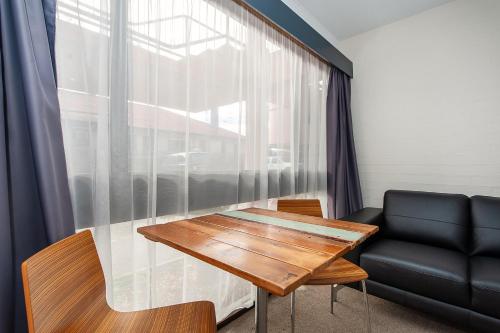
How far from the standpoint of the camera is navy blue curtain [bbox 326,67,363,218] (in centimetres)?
259

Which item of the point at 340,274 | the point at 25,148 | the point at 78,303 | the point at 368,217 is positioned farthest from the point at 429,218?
the point at 25,148

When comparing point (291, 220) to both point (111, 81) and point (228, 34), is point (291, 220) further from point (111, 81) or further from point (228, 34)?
point (228, 34)

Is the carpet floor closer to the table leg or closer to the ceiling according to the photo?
the table leg

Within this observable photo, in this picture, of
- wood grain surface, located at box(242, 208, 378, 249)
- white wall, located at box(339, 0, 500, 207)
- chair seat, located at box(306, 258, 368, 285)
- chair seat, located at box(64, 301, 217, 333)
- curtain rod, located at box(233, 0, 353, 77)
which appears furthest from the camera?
white wall, located at box(339, 0, 500, 207)

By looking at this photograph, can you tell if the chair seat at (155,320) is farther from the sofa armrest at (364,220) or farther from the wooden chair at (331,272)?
the sofa armrest at (364,220)

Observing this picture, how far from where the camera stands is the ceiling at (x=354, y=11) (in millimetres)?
2264

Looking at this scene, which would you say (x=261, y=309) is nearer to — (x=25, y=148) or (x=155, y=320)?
(x=155, y=320)

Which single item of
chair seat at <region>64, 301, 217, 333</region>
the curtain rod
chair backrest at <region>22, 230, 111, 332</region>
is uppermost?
the curtain rod

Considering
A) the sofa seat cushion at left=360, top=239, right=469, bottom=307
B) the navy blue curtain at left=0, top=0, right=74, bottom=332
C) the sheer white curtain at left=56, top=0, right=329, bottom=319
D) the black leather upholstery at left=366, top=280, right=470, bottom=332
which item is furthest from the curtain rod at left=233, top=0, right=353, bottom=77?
the black leather upholstery at left=366, top=280, right=470, bottom=332

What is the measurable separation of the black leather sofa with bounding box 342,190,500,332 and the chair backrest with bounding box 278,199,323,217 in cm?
44

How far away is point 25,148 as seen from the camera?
0.85 meters

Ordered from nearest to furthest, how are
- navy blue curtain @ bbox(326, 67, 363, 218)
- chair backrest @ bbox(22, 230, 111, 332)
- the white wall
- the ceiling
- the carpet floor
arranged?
chair backrest @ bbox(22, 230, 111, 332)
the carpet floor
the white wall
the ceiling
navy blue curtain @ bbox(326, 67, 363, 218)

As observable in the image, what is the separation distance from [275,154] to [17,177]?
5.23ft

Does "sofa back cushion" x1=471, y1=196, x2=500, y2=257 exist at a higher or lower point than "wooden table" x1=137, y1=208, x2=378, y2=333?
lower
